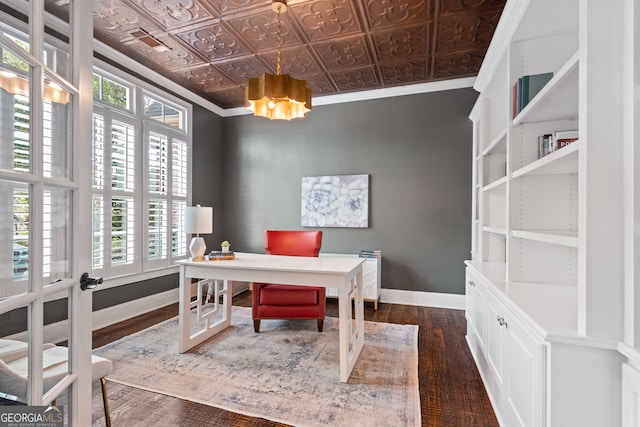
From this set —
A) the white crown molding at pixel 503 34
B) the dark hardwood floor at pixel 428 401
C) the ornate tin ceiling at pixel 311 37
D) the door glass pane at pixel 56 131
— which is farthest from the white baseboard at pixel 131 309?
the white crown molding at pixel 503 34

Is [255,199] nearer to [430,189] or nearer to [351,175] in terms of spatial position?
[351,175]

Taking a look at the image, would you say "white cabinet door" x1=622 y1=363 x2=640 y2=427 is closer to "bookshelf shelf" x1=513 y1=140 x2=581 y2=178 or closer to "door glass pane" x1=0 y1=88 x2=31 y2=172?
"bookshelf shelf" x1=513 y1=140 x2=581 y2=178

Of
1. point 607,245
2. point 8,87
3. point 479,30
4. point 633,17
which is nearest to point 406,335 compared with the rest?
point 607,245

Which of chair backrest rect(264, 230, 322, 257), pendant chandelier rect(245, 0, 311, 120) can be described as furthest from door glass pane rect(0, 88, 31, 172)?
chair backrest rect(264, 230, 322, 257)

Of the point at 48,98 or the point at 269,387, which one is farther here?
the point at 269,387

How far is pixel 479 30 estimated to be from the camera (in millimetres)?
2746

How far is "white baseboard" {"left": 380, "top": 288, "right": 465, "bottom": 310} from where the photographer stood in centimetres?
379

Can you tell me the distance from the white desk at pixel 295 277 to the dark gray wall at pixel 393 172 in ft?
5.33

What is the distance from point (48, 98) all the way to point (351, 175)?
3.54 m

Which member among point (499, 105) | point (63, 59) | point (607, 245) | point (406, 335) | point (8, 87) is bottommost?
point (406, 335)

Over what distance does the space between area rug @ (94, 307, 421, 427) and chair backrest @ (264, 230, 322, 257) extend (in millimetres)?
791

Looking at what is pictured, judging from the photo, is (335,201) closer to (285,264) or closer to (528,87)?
(285,264)

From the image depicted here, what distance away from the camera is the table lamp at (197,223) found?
260 centimetres

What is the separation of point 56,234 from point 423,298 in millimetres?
3806
